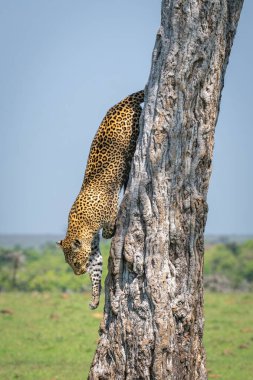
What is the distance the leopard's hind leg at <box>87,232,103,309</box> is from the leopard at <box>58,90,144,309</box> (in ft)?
0.03

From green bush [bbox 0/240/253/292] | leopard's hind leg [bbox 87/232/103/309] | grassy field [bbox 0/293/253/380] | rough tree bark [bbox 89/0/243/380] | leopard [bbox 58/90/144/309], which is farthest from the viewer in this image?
green bush [bbox 0/240/253/292]

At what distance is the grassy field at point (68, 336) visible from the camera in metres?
12.1

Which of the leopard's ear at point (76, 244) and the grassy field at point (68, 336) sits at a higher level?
the leopard's ear at point (76, 244)

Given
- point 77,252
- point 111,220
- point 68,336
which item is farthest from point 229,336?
point 111,220

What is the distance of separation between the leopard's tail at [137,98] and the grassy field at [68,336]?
4.80 meters

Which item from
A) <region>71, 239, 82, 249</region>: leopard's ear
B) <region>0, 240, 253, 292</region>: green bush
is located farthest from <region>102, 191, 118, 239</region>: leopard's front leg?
<region>0, 240, 253, 292</region>: green bush

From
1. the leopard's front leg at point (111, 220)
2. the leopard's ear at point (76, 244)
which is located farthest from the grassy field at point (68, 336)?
the leopard's front leg at point (111, 220)

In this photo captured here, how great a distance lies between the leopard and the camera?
8.09 m

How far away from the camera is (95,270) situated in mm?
8781

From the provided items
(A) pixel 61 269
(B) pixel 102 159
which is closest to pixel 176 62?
(B) pixel 102 159

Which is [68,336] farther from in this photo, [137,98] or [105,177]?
[137,98]

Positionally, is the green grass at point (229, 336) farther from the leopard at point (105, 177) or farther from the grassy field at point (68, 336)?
the leopard at point (105, 177)

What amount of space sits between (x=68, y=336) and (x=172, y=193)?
7.79m

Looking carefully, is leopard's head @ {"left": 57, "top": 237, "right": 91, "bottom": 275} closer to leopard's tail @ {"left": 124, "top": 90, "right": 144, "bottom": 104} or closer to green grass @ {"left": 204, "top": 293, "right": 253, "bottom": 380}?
leopard's tail @ {"left": 124, "top": 90, "right": 144, "bottom": 104}
